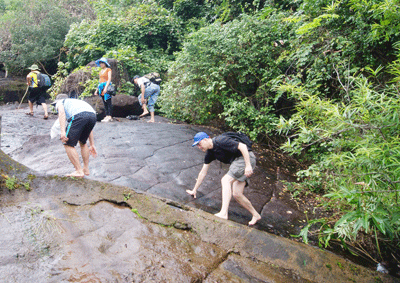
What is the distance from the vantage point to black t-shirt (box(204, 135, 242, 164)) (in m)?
3.96

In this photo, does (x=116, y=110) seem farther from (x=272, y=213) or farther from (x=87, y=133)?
(x=272, y=213)

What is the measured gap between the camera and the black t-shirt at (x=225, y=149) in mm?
3960

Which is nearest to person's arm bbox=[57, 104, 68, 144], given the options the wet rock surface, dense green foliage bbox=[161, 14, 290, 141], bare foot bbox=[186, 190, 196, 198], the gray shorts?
the wet rock surface

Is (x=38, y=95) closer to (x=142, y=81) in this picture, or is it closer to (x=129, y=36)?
(x=142, y=81)

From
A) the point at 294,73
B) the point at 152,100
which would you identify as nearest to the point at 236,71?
the point at 294,73

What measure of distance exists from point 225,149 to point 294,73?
16.7ft

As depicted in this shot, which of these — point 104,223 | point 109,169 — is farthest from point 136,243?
point 109,169

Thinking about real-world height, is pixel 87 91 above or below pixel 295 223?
above

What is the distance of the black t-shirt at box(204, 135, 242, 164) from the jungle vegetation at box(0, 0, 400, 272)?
0.76 meters

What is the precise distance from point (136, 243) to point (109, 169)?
296cm

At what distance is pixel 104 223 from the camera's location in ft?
9.92

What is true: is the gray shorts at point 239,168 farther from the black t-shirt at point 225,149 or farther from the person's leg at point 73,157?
the person's leg at point 73,157

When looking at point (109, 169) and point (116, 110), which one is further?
point (116, 110)

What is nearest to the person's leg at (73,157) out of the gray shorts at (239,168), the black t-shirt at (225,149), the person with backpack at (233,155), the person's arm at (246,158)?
the person with backpack at (233,155)
